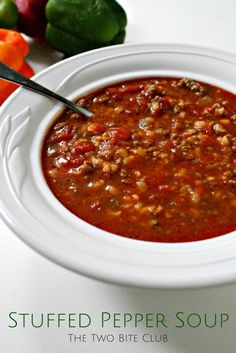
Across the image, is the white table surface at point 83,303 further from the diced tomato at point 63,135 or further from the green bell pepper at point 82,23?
the green bell pepper at point 82,23

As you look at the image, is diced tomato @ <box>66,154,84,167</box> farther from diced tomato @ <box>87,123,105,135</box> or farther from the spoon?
the spoon

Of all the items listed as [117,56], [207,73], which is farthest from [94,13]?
[207,73]

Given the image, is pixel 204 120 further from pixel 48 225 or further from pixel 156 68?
pixel 48 225

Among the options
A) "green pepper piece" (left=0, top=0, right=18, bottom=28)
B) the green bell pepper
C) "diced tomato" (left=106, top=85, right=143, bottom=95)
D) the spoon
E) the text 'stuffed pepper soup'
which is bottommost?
the text 'stuffed pepper soup'

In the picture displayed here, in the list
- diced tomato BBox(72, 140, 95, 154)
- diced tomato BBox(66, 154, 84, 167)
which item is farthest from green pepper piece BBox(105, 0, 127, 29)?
diced tomato BBox(66, 154, 84, 167)

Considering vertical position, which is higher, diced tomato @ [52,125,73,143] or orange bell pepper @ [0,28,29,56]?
orange bell pepper @ [0,28,29,56]

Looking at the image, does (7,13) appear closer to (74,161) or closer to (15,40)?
(15,40)

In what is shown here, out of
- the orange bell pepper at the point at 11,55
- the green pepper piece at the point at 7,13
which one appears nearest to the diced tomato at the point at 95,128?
the orange bell pepper at the point at 11,55

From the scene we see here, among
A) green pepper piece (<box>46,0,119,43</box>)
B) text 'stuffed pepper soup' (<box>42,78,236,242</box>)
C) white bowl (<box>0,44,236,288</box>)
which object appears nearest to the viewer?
white bowl (<box>0,44,236,288</box>)

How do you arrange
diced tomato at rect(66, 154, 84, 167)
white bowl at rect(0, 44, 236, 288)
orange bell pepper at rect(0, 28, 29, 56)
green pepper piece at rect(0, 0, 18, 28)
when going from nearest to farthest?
white bowl at rect(0, 44, 236, 288) < diced tomato at rect(66, 154, 84, 167) < orange bell pepper at rect(0, 28, 29, 56) < green pepper piece at rect(0, 0, 18, 28)
